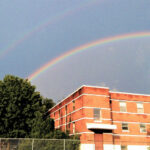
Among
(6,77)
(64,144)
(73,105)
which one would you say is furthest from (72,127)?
(6,77)

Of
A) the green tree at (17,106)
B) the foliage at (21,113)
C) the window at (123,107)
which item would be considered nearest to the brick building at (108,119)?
the window at (123,107)

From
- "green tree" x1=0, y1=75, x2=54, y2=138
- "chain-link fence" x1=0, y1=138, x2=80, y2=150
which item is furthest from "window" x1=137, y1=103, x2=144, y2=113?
"green tree" x1=0, y1=75, x2=54, y2=138

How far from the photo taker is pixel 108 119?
37500 mm

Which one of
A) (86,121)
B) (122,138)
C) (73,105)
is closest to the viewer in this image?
(86,121)

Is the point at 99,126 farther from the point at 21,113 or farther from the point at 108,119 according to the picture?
the point at 21,113

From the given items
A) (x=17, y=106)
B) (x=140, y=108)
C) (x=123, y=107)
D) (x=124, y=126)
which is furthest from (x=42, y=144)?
(x=140, y=108)

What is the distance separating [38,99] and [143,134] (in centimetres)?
2105

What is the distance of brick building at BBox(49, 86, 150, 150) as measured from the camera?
35.7 metres

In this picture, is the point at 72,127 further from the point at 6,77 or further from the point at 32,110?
the point at 6,77

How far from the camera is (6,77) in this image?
4422cm

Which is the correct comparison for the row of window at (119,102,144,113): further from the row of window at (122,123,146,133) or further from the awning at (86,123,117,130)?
the awning at (86,123,117,130)

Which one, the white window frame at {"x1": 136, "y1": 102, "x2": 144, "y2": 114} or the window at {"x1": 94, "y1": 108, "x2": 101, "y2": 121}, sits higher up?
the white window frame at {"x1": 136, "y1": 102, "x2": 144, "y2": 114}

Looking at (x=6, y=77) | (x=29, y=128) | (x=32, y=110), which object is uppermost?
(x=6, y=77)

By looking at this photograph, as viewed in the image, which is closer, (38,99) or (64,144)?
(64,144)
